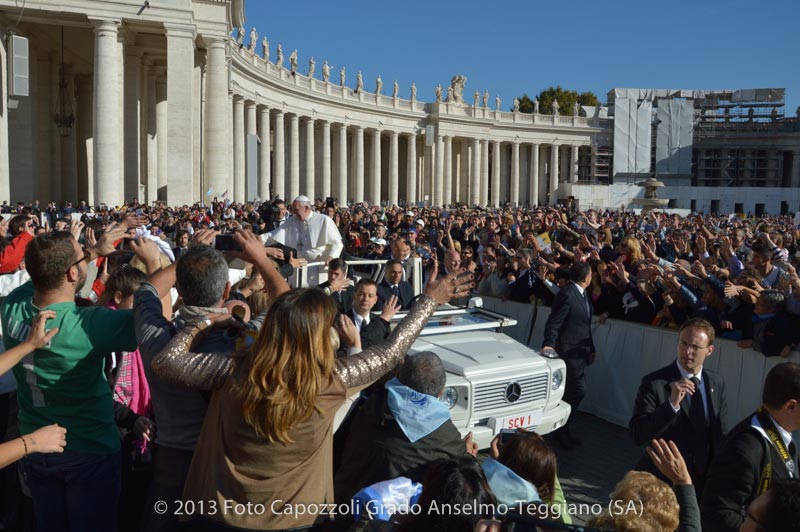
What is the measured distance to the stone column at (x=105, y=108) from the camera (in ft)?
86.1

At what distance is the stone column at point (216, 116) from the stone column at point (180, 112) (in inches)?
96.3

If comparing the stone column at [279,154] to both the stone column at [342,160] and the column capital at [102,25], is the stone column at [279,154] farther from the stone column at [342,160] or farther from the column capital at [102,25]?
the column capital at [102,25]

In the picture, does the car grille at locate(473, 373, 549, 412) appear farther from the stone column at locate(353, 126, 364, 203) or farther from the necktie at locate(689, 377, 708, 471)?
the stone column at locate(353, 126, 364, 203)

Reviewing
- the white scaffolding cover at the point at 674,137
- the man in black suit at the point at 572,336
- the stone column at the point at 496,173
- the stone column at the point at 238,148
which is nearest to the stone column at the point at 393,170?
the stone column at the point at 496,173

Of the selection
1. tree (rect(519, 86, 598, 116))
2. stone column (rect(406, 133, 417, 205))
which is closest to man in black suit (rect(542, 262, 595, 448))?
stone column (rect(406, 133, 417, 205))

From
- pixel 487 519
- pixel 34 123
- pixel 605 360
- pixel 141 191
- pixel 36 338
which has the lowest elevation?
pixel 605 360

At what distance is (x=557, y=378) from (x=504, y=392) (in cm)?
89

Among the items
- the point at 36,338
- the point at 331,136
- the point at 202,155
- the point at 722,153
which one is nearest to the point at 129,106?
the point at 202,155

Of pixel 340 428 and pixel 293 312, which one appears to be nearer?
pixel 293 312

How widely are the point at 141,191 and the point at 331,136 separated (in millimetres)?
35528

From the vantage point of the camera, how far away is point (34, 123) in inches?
1159

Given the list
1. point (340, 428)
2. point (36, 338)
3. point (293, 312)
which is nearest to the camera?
point (293, 312)

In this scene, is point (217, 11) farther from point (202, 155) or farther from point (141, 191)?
point (141, 191)

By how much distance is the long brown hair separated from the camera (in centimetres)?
286
